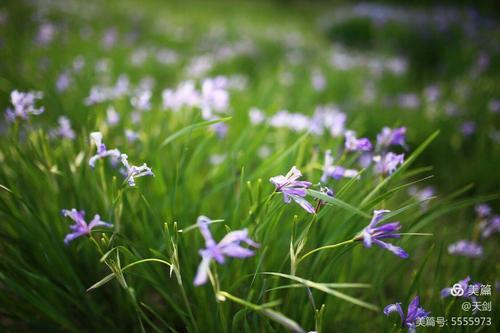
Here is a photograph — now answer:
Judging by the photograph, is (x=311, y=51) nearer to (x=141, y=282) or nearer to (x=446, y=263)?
(x=446, y=263)

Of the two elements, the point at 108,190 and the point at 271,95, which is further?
the point at 271,95

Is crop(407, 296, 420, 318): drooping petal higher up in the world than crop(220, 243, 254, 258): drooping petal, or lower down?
lower down

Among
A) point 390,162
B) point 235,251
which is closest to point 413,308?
point 390,162

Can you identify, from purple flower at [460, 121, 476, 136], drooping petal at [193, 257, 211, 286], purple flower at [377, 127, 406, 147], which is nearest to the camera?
drooping petal at [193, 257, 211, 286]

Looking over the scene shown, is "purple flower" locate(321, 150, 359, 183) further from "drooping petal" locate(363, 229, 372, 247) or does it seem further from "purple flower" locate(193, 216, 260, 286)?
"purple flower" locate(193, 216, 260, 286)

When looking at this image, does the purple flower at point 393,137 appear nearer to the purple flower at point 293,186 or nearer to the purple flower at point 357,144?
the purple flower at point 357,144

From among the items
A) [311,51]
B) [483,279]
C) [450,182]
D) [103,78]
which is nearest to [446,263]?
[483,279]

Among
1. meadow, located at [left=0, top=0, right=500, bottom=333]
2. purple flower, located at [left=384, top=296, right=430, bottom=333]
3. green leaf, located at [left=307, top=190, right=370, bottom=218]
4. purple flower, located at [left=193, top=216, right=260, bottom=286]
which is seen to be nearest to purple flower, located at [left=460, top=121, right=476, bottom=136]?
meadow, located at [left=0, top=0, right=500, bottom=333]

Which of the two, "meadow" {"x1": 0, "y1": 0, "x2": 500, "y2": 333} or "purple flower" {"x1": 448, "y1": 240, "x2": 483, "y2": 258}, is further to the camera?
"purple flower" {"x1": 448, "y1": 240, "x2": 483, "y2": 258}

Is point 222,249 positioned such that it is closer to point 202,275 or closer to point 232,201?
point 202,275
